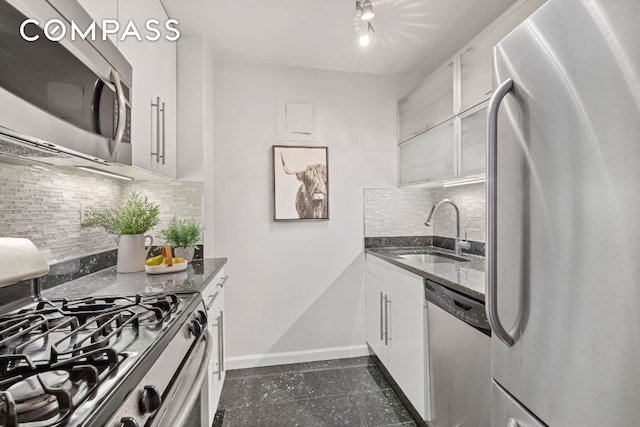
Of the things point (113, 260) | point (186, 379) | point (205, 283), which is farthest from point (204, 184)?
point (186, 379)

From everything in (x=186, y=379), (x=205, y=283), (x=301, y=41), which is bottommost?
(x=186, y=379)

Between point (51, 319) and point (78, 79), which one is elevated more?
point (78, 79)

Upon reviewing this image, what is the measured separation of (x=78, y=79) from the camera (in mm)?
918

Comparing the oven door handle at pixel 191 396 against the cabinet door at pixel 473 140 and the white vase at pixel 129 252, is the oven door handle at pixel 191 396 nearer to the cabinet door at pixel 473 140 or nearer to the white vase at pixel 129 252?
the white vase at pixel 129 252

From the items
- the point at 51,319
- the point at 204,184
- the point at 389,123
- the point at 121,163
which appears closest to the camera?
the point at 51,319

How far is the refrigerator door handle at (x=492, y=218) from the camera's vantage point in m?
0.81

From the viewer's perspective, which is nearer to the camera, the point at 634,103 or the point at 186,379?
the point at 634,103

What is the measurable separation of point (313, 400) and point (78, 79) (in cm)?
206

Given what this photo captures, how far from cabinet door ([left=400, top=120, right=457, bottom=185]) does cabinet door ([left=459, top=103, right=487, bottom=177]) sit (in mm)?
71

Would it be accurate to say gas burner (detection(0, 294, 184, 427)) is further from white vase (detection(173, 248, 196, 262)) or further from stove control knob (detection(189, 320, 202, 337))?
white vase (detection(173, 248, 196, 262))

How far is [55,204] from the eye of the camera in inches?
52.6

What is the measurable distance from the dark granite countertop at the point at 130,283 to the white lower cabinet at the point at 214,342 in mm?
81

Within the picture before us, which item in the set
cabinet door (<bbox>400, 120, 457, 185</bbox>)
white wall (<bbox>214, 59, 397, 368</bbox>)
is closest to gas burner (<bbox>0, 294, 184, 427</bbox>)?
white wall (<bbox>214, 59, 397, 368</bbox>)

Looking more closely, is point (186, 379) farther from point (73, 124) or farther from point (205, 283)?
point (73, 124)
